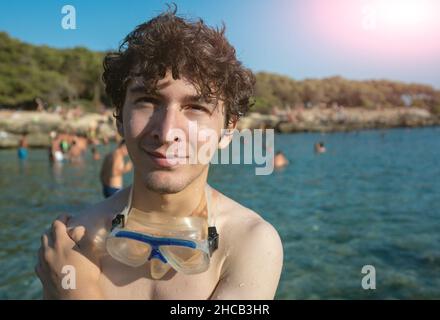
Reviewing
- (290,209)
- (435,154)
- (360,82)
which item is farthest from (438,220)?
(360,82)

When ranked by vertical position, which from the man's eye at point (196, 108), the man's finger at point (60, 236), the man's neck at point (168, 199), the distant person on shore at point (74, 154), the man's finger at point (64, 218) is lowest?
the distant person on shore at point (74, 154)

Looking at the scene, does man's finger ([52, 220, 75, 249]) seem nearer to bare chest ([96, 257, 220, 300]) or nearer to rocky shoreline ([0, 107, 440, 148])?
bare chest ([96, 257, 220, 300])

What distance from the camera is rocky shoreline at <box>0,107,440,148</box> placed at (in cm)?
4106

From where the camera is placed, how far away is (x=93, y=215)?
2268mm

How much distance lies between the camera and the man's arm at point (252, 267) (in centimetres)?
203

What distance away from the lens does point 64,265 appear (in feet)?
6.63

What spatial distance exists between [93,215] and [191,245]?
0.58 meters

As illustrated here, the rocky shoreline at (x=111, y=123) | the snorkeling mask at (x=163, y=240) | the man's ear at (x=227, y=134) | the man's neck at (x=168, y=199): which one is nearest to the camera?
the snorkeling mask at (x=163, y=240)

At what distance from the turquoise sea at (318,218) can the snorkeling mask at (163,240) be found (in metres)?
5.92

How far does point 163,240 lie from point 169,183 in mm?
248

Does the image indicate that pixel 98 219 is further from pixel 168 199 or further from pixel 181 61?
pixel 181 61

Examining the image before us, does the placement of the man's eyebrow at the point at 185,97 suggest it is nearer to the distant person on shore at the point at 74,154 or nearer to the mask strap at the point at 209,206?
the mask strap at the point at 209,206

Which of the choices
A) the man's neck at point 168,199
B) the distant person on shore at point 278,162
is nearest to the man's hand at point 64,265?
the man's neck at point 168,199
